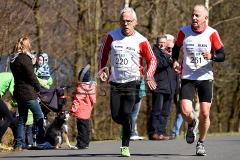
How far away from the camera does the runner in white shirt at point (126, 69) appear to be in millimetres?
12938

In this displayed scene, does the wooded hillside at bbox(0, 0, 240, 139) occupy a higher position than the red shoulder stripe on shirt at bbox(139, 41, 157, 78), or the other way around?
the wooded hillside at bbox(0, 0, 240, 139)

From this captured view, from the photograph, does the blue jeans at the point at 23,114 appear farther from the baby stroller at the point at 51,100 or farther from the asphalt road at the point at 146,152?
the baby stroller at the point at 51,100

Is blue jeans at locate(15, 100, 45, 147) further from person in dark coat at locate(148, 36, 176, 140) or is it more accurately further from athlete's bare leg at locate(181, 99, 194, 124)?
person in dark coat at locate(148, 36, 176, 140)

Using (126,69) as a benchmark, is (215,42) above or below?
above

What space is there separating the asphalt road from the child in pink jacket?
238 mm

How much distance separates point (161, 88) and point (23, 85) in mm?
4142

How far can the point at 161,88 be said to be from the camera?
59.3ft

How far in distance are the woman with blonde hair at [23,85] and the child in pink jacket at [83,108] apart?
2.33ft

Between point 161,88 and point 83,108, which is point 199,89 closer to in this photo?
point 83,108

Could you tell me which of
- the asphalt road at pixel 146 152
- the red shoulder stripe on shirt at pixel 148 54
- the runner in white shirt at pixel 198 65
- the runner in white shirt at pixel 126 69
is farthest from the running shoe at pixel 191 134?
the red shoulder stripe on shirt at pixel 148 54

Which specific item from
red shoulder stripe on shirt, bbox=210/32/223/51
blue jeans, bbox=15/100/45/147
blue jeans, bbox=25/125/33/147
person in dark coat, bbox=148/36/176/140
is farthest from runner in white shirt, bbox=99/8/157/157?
person in dark coat, bbox=148/36/176/140

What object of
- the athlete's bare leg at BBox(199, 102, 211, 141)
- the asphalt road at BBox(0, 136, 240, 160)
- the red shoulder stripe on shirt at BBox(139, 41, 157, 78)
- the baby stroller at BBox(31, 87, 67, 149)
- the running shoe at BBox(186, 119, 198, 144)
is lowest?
the asphalt road at BBox(0, 136, 240, 160)

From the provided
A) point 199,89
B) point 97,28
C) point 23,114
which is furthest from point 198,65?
point 97,28

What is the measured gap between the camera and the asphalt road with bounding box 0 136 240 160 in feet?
43.6
